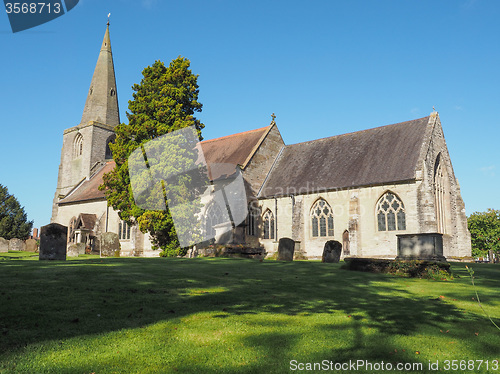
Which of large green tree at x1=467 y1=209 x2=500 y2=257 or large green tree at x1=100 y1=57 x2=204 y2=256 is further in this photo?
large green tree at x1=467 y1=209 x2=500 y2=257

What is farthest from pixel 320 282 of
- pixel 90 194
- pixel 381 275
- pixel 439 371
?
pixel 90 194

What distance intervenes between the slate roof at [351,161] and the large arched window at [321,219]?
4.39 ft

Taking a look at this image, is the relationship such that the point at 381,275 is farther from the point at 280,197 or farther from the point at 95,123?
the point at 95,123

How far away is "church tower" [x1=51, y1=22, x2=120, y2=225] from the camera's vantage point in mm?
48062

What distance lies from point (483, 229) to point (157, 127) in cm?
5513

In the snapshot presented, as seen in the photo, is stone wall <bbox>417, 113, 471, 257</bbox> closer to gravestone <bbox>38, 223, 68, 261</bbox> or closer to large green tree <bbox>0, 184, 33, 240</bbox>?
gravestone <bbox>38, 223, 68, 261</bbox>

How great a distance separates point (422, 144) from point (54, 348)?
88.7 feet

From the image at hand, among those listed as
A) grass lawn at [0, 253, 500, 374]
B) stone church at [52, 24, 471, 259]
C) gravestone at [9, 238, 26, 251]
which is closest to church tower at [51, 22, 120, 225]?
stone church at [52, 24, 471, 259]

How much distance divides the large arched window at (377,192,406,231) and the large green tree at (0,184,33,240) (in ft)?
150

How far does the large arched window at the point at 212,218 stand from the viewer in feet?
101

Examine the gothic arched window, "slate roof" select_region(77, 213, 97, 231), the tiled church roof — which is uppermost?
the tiled church roof

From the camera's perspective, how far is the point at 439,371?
453 centimetres

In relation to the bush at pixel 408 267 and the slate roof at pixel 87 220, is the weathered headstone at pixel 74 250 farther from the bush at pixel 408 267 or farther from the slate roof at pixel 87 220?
the bush at pixel 408 267

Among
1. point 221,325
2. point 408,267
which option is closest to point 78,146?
point 408,267
